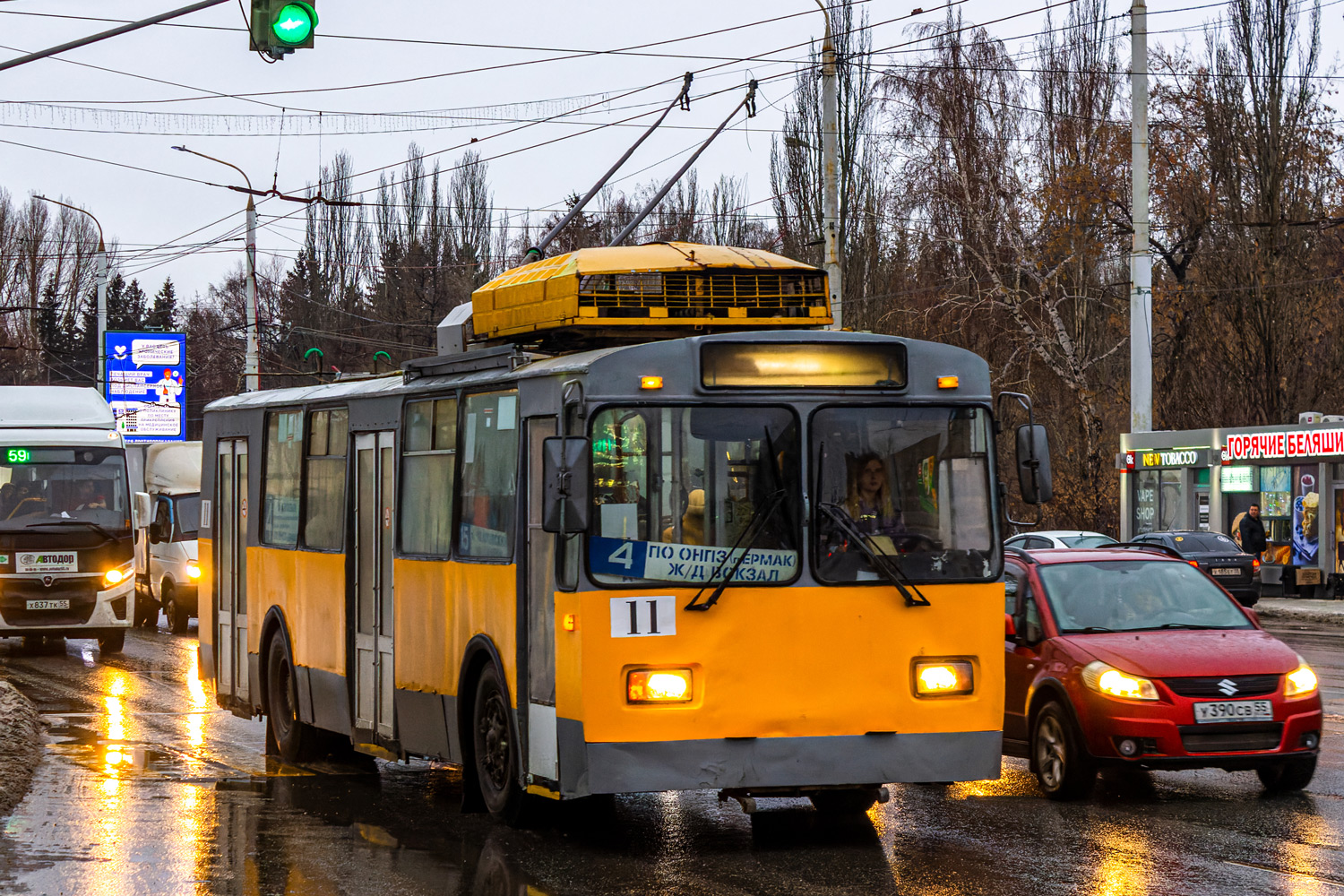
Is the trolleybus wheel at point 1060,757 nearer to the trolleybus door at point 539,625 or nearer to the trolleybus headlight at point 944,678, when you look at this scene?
the trolleybus headlight at point 944,678

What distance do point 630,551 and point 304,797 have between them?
3863mm

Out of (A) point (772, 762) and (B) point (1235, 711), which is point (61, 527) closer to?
(A) point (772, 762)

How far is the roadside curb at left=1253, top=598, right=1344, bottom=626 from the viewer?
30.0 m

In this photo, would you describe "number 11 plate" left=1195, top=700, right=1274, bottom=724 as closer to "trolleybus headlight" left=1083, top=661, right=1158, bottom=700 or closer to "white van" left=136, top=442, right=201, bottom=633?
"trolleybus headlight" left=1083, top=661, right=1158, bottom=700

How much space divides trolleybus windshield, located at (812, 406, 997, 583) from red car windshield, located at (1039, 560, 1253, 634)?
95.3 inches

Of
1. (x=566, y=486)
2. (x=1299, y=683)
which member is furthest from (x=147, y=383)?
(x=566, y=486)

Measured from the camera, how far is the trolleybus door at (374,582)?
38.9ft

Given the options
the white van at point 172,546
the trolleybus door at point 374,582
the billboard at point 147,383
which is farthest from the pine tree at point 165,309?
the trolleybus door at point 374,582

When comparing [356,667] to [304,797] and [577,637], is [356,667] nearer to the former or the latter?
[304,797]

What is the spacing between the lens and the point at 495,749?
10211mm

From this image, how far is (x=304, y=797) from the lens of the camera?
38.8 feet

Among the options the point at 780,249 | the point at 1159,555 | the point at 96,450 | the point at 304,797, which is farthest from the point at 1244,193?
the point at 304,797

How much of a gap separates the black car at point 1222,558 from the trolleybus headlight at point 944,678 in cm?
2288

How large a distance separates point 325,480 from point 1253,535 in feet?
81.5
